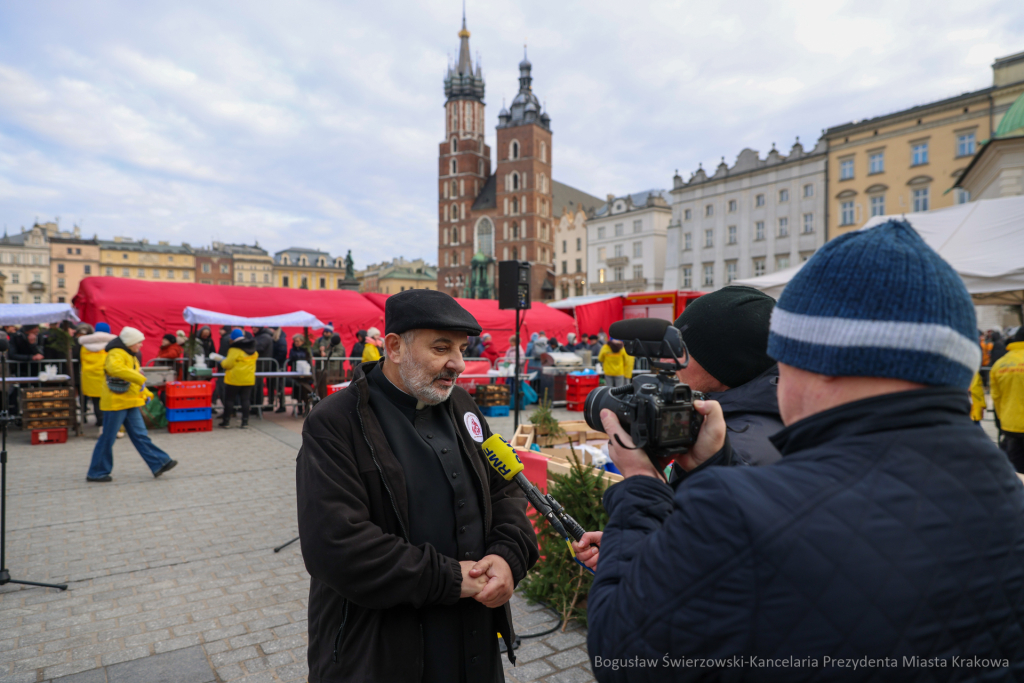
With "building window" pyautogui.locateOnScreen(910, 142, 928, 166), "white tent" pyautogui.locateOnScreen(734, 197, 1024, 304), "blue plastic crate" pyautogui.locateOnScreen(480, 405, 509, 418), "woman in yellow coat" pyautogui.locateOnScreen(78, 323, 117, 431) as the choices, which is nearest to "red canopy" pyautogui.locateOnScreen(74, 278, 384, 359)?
"woman in yellow coat" pyautogui.locateOnScreen(78, 323, 117, 431)

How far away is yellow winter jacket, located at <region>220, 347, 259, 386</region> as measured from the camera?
11.5 metres

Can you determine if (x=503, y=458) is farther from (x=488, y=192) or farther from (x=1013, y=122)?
(x=488, y=192)

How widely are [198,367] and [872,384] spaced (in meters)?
14.4

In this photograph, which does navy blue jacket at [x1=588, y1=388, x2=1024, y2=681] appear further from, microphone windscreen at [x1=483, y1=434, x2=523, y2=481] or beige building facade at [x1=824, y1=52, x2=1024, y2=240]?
beige building facade at [x1=824, y1=52, x2=1024, y2=240]

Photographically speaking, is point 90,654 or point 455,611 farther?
point 90,654

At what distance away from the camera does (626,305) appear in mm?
23672

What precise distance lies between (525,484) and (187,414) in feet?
38.1

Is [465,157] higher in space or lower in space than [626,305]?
higher

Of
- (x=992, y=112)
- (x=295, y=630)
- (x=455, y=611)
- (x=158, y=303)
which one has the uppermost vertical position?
(x=992, y=112)

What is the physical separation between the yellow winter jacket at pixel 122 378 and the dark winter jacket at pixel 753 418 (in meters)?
7.57

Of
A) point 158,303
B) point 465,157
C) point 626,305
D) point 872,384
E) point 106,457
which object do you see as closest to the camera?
point 872,384

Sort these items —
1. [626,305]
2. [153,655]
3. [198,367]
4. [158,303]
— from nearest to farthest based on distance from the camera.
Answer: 1. [153,655]
2. [198,367]
3. [158,303]
4. [626,305]

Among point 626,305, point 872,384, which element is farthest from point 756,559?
point 626,305

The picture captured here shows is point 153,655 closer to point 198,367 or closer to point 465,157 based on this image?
point 198,367
